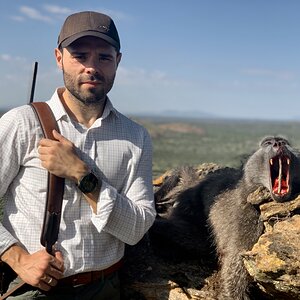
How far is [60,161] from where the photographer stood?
308 cm

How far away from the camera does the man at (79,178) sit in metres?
3.10

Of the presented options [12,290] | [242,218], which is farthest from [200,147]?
[12,290]

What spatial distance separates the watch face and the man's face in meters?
0.56

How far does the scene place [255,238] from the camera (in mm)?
4125

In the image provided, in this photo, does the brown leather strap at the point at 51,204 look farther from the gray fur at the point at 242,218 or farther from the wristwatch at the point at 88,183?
the gray fur at the point at 242,218

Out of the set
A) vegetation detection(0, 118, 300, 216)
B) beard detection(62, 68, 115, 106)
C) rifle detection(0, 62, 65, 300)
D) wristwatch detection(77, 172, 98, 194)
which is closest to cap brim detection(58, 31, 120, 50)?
beard detection(62, 68, 115, 106)

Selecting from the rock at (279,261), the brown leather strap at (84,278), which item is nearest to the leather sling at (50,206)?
the brown leather strap at (84,278)

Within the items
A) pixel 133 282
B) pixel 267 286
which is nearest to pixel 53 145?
pixel 133 282

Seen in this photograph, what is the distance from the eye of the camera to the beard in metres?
3.34

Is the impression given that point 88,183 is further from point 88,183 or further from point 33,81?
point 33,81

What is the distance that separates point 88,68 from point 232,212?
6.45 feet

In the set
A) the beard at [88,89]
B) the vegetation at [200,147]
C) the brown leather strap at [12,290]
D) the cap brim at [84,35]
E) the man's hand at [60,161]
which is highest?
the cap brim at [84,35]

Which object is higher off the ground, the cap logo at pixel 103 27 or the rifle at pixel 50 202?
the cap logo at pixel 103 27

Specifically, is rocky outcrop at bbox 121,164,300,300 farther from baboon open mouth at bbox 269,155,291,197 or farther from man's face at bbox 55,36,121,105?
man's face at bbox 55,36,121,105
